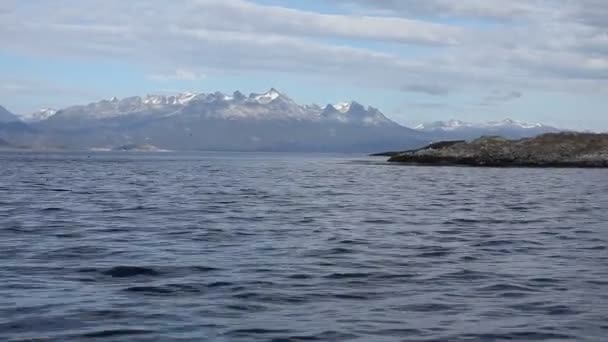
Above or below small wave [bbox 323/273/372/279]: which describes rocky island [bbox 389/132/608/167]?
above

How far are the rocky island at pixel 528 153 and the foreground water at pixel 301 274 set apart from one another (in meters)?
74.1

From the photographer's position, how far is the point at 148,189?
189 feet

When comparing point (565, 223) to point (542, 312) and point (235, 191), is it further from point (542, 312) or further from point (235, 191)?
point (235, 191)

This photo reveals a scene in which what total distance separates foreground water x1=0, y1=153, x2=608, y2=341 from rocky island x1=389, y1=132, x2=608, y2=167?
74.1 metres

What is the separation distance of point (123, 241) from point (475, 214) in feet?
58.0

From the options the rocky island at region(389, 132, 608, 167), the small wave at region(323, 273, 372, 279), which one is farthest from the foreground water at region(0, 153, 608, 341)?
the rocky island at region(389, 132, 608, 167)

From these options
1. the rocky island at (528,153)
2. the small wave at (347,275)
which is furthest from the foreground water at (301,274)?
the rocky island at (528,153)

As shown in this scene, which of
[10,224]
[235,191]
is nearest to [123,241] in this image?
[10,224]

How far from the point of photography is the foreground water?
15.0m

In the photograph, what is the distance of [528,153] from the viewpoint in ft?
376

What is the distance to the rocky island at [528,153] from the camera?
364ft

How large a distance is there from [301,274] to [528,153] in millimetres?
98872

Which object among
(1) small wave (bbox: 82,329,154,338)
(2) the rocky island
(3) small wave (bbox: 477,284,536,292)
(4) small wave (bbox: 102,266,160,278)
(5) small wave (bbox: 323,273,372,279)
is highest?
(2) the rocky island

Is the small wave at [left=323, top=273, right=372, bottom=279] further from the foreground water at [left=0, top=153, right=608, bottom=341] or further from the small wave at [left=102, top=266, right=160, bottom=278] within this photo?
the small wave at [left=102, top=266, right=160, bottom=278]
